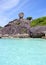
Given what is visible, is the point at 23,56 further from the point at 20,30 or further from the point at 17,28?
the point at 17,28

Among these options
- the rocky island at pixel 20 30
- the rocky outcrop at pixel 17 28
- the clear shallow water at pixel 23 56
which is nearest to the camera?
the clear shallow water at pixel 23 56

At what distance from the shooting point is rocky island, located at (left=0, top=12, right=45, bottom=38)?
108 ft

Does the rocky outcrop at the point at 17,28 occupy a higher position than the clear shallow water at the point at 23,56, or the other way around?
the rocky outcrop at the point at 17,28

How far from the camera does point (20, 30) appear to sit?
37.3 meters

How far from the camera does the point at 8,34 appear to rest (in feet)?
125

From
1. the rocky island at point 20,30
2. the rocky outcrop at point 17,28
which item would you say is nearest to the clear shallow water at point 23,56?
the rocky island at point 20,30

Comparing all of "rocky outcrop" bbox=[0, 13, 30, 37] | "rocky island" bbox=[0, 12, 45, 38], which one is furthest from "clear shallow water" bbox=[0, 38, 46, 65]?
"rocky outcrop" bbox=[0, 13, 30, 37]

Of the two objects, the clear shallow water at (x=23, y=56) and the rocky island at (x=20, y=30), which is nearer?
the clear shallow water at (x=23, y=56)

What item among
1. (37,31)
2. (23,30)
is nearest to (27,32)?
(23,30)

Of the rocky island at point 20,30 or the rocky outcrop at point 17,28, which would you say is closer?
the rocky island at point 20,30

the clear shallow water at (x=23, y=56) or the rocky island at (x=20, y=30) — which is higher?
the rocky island at (x=20, y=30)

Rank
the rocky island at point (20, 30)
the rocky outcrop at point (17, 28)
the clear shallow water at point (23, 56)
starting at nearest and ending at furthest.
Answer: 1. the clear shallow water at point (23, 56)
2. the rocky island at point (20, 30)
3. the rocky outcrop at point (17, 28)

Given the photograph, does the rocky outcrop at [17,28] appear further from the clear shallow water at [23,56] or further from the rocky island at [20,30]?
the clear shallow water at [23,56]

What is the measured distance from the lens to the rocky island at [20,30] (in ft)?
108
